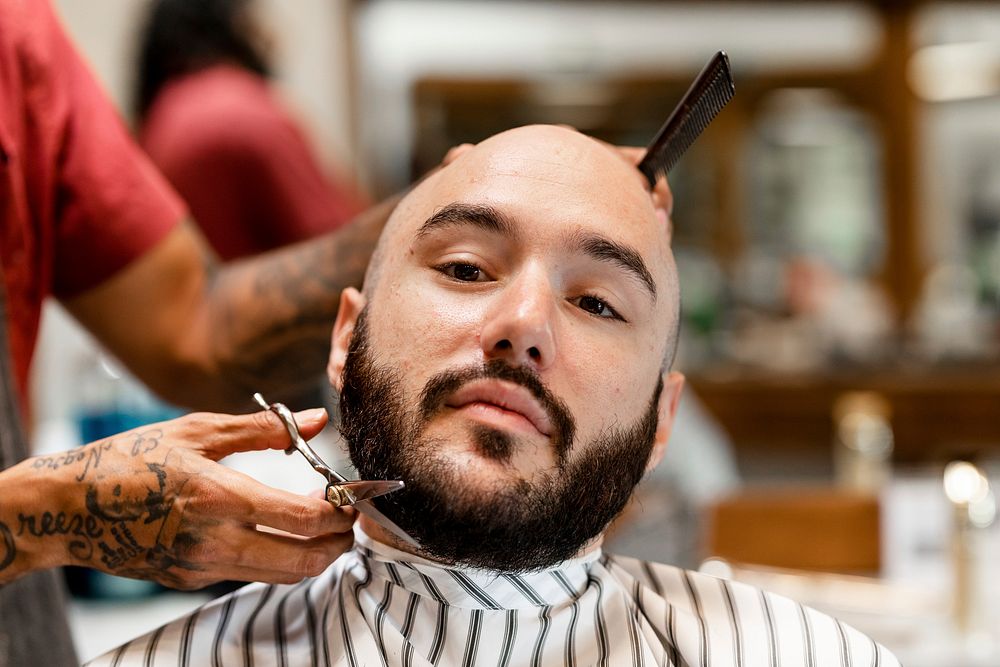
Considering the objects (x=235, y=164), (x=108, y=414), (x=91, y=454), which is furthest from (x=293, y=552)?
(x=235, y=164)

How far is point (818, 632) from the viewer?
1.29m

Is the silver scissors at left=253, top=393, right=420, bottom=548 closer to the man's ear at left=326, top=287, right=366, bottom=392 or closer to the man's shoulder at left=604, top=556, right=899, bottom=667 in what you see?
the man's ear at left=326, top=287, right=366, bottom=392

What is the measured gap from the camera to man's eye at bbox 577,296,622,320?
1228 mm

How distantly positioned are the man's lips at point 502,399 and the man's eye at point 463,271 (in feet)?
0.51

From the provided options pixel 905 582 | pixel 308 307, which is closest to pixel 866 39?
pixel 905 582

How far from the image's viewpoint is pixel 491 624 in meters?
1.21

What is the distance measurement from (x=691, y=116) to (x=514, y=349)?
394mm

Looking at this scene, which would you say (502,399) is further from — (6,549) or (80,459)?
(6,549)

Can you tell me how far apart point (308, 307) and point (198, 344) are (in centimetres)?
20

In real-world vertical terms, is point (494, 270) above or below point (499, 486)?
above

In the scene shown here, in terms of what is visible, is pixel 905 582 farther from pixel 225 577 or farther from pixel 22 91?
pixel 22 91

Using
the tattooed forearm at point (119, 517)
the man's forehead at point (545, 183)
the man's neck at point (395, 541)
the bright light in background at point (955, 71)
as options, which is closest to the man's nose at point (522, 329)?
the man's forehead at point (545, 183)

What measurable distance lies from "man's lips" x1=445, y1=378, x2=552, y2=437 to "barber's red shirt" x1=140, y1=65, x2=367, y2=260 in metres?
1.82

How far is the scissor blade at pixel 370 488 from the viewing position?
106cm
